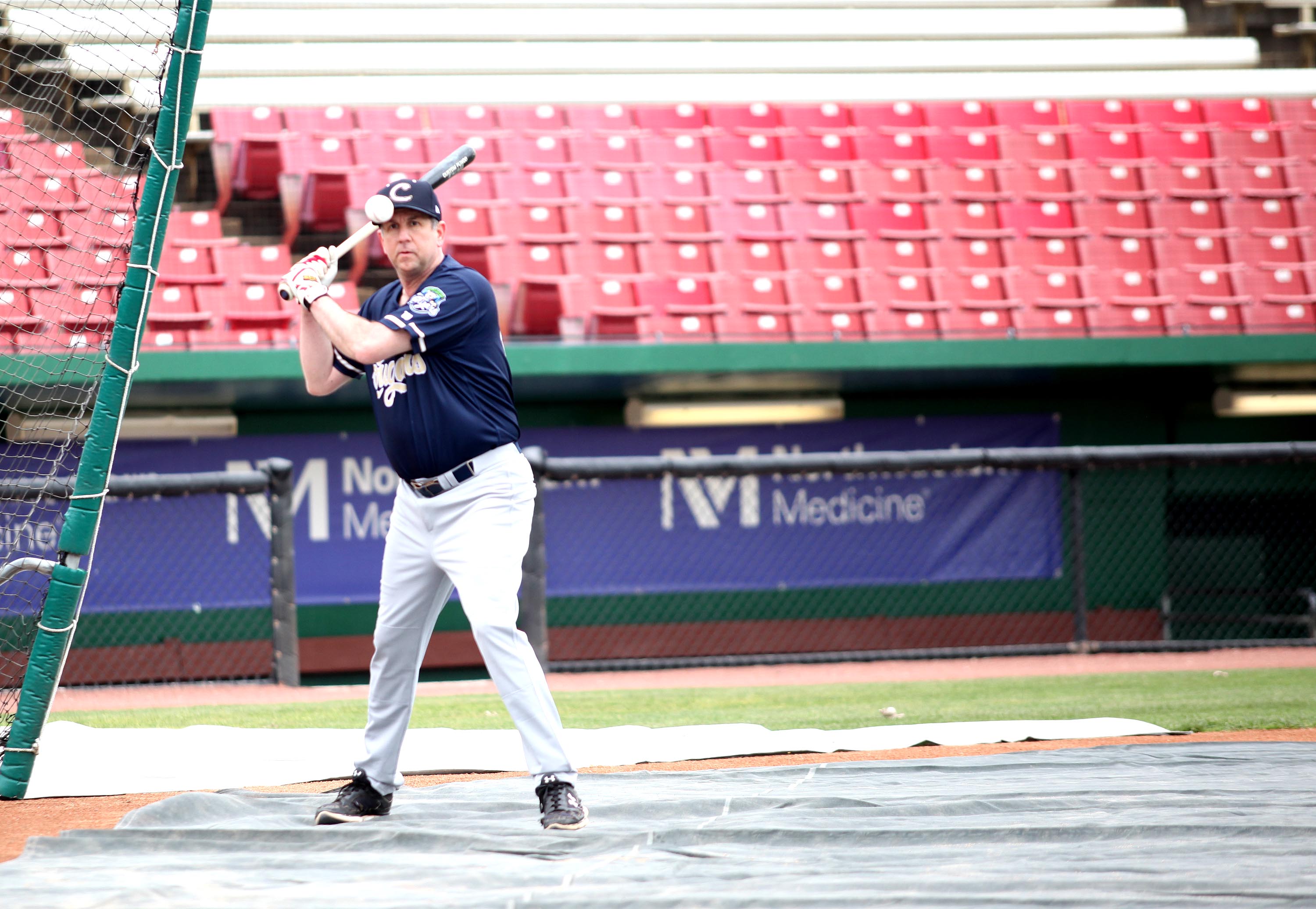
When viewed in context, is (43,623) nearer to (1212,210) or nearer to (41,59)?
(41,59)

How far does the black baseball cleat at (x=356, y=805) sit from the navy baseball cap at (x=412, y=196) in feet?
4.95

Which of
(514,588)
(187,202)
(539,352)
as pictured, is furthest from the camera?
(187,202)

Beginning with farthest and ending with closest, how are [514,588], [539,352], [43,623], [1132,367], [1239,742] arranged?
[1132,367] → [539,352] → [1239,742] → [43,623] → [514,588]

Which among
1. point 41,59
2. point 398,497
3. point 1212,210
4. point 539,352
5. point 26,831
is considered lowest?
point 26,831

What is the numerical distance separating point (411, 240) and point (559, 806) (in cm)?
152

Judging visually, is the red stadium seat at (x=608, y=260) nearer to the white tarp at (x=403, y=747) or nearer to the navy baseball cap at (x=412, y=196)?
the white tarp at (x=403, y=747)

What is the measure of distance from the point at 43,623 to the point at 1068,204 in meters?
8.93

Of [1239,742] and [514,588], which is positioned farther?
[1239,742]

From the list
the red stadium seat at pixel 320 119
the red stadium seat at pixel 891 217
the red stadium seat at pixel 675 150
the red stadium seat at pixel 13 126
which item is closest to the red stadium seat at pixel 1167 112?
the red stadium seat at pixel 891 217

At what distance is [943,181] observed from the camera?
1081 centimetres

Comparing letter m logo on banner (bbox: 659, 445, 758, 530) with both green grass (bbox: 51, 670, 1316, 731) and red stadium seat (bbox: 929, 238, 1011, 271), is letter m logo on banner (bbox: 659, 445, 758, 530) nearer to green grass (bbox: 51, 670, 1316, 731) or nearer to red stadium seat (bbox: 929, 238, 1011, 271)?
green grass (bbox: 51, 670, 1316, 731)

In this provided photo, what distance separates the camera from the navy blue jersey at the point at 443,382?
333cm

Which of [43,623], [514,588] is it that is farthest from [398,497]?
[43,623]

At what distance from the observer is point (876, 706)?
5.98 m
